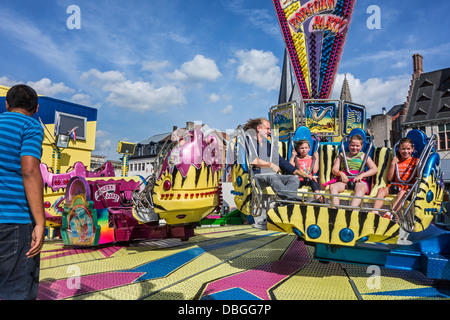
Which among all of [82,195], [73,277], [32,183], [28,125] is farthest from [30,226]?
[82,195]

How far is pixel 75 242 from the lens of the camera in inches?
222

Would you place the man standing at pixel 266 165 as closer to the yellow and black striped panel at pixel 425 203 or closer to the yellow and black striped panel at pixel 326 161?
the yellow and black striped panel at pixel 326 161

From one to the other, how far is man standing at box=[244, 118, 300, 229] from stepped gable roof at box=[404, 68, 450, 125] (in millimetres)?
22540

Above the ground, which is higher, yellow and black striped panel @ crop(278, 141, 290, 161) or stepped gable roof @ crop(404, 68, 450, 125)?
stepped gable roof @ crop(404, 68, 450, 125)

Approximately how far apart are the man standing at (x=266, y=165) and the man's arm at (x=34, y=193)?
97.0 inches

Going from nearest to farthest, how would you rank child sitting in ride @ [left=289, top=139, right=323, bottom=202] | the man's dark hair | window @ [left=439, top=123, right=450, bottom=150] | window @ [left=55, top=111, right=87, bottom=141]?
the man's dark hair < child sitting in ride @ [left=289, top=139, right=323, bottom=202] < window @ [left=55, top=111, right=87, bottom=141] < window @ [left=439, top=123, right=450, bottom=150]

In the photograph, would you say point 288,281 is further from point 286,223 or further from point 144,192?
point 144,192

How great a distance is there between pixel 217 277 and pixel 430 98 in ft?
84.3

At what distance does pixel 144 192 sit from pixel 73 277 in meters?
1.96

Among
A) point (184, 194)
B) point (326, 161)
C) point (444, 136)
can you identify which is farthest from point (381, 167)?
point (444, 136)

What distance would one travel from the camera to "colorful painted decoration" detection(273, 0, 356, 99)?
8734 mm

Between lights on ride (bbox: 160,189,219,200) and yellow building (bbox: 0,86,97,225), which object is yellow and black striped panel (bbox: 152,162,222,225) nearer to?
lights on ride (bbox: 160,189,219,200)

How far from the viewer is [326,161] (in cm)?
437

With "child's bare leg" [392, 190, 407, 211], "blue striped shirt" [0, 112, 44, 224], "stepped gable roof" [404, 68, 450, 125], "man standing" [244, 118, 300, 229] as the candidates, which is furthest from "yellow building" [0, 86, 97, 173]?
"stepped gable roof" [404, 68, 450, 125]
